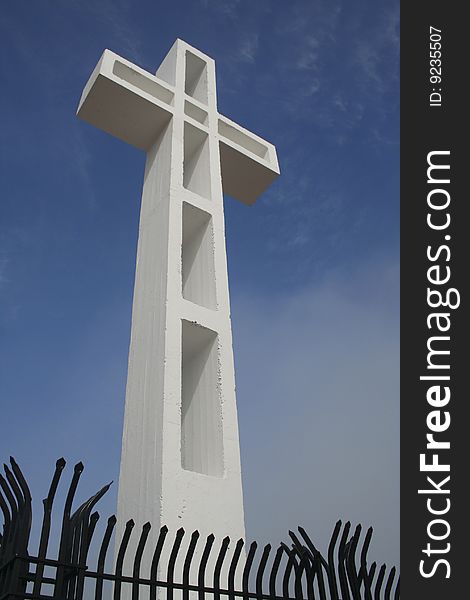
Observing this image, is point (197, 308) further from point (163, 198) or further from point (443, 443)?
point (443, 443)

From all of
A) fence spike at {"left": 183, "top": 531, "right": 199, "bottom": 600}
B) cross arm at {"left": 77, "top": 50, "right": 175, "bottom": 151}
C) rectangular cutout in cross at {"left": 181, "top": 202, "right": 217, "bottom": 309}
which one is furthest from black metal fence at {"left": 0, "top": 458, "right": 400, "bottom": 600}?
Result: cross arm at {"left": 77, "top": 50, "right": 175, "bottom": 151}

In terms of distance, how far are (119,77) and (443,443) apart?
569 centimetres

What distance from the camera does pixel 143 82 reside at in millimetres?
8789

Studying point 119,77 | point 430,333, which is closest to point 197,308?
point 430,333

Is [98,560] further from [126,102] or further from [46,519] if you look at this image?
[126,102]

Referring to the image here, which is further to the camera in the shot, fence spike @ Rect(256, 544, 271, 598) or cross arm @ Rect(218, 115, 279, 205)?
cross arm @ Rect(218, 115, 279, 205)

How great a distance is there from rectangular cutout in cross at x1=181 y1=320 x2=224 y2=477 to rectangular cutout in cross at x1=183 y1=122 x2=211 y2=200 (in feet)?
6.74

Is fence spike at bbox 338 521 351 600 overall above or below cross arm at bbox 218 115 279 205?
below

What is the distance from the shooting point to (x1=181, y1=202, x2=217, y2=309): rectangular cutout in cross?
756cm

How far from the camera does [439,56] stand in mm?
7641

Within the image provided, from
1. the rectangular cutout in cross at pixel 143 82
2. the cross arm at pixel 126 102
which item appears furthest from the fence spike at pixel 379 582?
the rectangular cutout in cross at pixel 143 82

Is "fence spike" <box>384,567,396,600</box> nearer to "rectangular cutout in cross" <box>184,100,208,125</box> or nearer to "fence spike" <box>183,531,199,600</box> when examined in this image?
"fence spike" <box>183,531,199,600</box>

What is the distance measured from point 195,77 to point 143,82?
Answer: 1.36 m

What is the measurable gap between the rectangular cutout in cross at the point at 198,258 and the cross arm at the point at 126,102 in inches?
58.4
